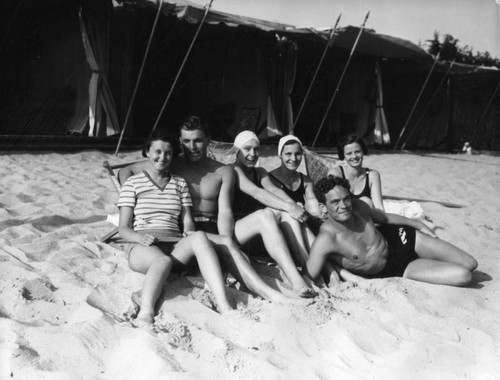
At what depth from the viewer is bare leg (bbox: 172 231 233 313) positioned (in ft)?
9.61

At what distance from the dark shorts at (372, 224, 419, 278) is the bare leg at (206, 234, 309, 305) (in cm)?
91

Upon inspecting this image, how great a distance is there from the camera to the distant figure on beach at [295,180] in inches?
154

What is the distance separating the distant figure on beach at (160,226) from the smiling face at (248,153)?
609 mm

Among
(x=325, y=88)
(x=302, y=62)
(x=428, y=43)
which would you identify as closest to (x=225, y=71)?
(x=302, y=62)

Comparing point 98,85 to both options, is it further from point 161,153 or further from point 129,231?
point 129,231

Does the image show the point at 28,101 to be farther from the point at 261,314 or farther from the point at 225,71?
the point at 261,314

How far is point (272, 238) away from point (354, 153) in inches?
58.1

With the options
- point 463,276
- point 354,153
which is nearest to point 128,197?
point 354,153

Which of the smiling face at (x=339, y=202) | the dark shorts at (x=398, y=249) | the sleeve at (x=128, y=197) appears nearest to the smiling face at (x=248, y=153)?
the smiling face at (x=339, y=202)

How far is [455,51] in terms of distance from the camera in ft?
107

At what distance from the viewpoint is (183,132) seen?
357cm

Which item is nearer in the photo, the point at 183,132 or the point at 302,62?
the point at 183,132

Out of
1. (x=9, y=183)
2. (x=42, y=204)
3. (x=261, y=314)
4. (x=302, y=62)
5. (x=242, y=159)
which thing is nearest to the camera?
(x=261, y=314)

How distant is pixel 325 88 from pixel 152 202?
9.65m
